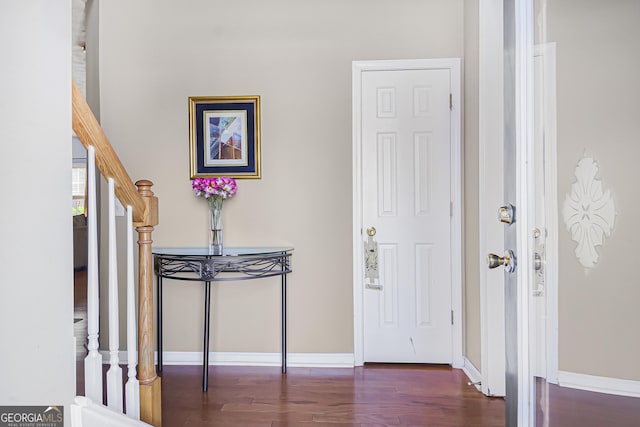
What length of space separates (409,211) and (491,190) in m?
0.62

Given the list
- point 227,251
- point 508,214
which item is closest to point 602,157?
point 508,214

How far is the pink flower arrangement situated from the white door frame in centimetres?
88

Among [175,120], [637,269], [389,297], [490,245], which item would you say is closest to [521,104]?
[637,269]

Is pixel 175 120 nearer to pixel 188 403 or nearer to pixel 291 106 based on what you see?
pixel 291 106

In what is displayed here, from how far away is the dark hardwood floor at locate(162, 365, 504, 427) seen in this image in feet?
6.49

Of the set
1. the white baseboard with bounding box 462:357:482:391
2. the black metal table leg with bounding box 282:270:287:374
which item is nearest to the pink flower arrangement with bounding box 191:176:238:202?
the black metal table leg with bounding box 282:270:287:374

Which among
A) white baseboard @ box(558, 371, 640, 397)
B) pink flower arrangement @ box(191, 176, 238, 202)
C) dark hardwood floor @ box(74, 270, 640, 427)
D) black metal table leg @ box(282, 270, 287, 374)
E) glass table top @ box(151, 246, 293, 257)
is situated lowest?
dark hardwood floor @ box(74, 270, 640, 427)

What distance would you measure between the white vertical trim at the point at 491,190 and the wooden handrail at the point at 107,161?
181 cm

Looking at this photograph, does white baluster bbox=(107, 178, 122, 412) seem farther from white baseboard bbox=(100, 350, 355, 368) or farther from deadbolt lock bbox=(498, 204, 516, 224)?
white baseboard bbox=(100, 350, 355, 368)

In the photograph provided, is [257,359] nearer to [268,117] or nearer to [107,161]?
[268,117]

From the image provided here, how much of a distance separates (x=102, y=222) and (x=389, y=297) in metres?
2.17

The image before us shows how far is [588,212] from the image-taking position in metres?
0.83

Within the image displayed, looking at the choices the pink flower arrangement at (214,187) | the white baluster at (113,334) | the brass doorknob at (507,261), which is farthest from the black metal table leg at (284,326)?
the brass doorknob at (507,261)

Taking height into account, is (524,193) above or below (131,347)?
above
